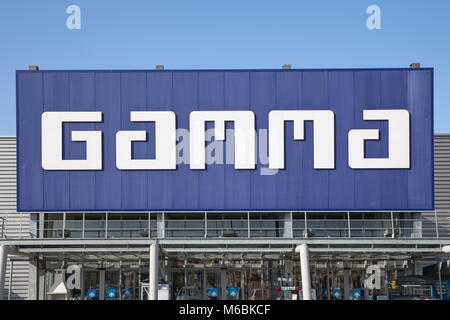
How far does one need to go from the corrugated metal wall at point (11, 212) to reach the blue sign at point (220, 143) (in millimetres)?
5923

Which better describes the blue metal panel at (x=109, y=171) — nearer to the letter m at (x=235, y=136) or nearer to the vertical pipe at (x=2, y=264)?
the letter m at (x=235, y=136)

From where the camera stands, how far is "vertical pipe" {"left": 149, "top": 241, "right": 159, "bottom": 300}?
25739 mm

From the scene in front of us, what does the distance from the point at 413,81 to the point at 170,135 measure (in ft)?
39.5

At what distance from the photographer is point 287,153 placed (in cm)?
2892

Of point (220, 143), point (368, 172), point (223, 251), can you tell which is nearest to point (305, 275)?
point (223, 251)

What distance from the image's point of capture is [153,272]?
26.1 meters

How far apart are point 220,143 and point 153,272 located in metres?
6.86

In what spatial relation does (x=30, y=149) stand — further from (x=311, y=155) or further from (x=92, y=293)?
(x=311, y=155)

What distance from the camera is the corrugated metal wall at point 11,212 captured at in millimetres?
34013

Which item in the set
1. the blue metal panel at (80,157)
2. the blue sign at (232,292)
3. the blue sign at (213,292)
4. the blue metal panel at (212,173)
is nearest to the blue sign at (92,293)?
the blue metal panel at (80,157)

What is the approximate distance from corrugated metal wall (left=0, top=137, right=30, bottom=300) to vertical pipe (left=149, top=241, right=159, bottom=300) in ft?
33.1
